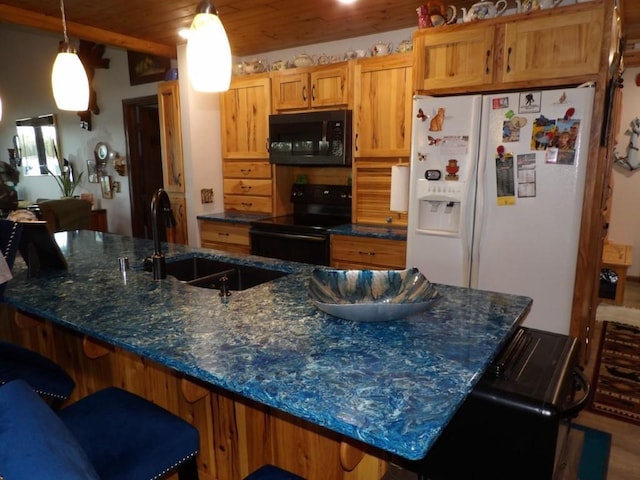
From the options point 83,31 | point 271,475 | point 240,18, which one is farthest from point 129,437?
point 83,31

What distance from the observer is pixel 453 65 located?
2.69m

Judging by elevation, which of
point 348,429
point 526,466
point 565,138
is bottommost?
point 526,466

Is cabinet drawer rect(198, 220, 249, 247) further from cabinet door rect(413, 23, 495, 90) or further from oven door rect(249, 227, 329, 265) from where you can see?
cabinet door rect(413, 23, 495, 90)

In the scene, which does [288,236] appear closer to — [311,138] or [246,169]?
[311,138]

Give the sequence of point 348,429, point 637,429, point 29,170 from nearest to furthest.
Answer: point 348,429, point 637,429, point 29,170

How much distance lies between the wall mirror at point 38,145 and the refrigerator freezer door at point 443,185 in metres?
5.42

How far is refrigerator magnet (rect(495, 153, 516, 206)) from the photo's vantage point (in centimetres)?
250

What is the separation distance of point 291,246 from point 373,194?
2.57ft

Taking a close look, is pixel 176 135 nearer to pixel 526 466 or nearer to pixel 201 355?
pixel 201 355

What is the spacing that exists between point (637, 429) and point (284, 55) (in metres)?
3.83

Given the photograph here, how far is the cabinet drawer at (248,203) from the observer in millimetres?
4059

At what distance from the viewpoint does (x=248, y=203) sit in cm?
418

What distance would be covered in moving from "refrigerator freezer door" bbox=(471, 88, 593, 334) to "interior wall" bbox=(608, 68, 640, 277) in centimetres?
319

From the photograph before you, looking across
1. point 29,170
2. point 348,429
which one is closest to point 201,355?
point 348,429
